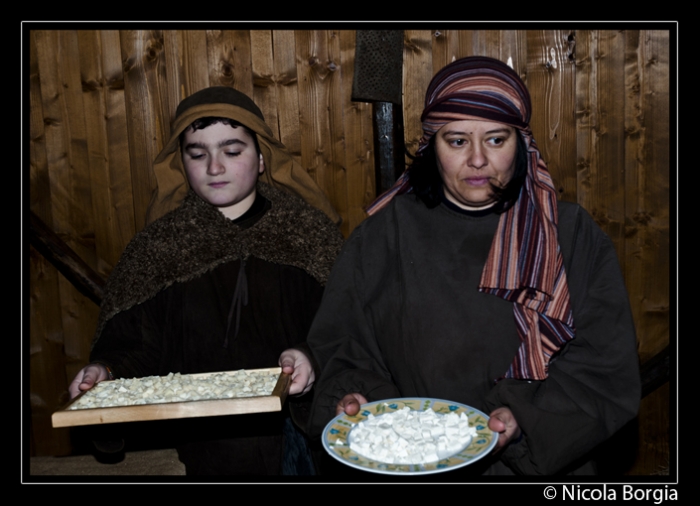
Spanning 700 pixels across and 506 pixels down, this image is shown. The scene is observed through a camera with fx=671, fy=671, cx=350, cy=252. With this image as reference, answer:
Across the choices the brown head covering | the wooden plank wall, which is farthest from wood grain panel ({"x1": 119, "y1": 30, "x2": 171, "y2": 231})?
the brown head covering

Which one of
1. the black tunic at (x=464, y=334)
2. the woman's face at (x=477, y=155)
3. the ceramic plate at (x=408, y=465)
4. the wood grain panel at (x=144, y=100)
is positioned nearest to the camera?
the ceramic plate at (x=408, y=465)

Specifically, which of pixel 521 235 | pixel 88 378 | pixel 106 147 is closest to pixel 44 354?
pixel 106 147

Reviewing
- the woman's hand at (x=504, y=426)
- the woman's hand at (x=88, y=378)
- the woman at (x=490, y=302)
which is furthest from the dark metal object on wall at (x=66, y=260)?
the woman's hand at (x=504, y=426)

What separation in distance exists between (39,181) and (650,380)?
335cm

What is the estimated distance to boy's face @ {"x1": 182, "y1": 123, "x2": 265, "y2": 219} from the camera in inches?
94.3

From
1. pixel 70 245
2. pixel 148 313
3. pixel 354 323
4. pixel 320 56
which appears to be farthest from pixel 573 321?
pixel 70 245

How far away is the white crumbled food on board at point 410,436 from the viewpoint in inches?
63.2

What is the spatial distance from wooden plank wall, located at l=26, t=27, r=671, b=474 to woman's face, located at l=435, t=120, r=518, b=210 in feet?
4.88

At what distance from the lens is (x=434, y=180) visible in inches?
83.5

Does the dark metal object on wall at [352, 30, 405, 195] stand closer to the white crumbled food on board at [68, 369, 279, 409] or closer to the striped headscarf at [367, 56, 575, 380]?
the striped headscarf at [367, 56, 575, 380]

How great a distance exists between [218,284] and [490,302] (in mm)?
1018

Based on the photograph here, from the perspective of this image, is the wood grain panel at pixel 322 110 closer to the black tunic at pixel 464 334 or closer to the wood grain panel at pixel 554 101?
the wood grain panel at pixel 554 101

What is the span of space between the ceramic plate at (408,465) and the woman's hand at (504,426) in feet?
0.08

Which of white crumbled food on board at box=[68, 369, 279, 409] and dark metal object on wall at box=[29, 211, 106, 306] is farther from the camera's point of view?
dark metal object on wall at box=[29, 211, 106, 306]
